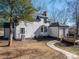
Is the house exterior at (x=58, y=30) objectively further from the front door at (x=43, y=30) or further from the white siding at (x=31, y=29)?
the white siding at (x=31, y=29)

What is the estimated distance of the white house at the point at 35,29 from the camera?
35.2m

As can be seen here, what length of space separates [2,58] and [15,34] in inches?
595

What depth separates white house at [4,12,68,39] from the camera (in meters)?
35.2

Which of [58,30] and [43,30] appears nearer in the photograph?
[43,30]

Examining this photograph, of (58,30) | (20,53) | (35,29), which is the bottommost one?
(20,53)

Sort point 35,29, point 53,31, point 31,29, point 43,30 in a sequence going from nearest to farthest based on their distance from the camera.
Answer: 1. point 31,29
2. point 35,29
3. point 43,30
4. point 53,31

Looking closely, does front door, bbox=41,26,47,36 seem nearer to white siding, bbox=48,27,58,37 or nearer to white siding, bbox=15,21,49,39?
white siding, bbox=15,21,49,39

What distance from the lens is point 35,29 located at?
37625 mm

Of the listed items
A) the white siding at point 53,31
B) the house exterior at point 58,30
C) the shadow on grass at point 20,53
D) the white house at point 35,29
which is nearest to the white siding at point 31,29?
the white house at point 35,29

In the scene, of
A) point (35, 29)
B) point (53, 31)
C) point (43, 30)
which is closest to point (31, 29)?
point (35, 29)

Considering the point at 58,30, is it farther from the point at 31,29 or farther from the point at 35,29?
the point at 31,29

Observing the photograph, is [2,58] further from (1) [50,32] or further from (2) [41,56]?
(1) [50,32]

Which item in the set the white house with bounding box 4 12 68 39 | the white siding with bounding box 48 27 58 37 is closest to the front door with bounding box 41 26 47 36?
the white house with bounding box 4 12 68 39

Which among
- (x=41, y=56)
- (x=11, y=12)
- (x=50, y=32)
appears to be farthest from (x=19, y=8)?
(x=50, y=32)
